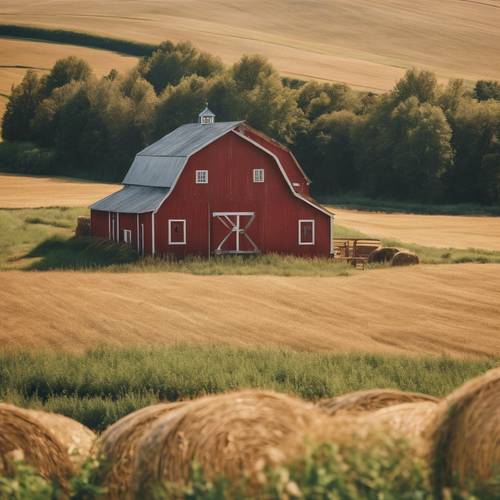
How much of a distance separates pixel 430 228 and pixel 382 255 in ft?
69.4

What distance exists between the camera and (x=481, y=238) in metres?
54.5

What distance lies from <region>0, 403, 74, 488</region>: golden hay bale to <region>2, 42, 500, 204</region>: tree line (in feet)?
221

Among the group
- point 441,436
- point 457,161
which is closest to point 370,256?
point 441,436

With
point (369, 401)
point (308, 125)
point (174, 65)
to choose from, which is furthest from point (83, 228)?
point (174, 65)

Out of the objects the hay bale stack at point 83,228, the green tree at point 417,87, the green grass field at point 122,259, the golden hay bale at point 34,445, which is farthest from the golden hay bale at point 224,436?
the green tree at point 417,87

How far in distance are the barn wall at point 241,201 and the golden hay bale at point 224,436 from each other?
35.4 m

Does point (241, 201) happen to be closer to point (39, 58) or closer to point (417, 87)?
point (417, 87)

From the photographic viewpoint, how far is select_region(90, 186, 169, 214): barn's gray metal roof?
43.2 m

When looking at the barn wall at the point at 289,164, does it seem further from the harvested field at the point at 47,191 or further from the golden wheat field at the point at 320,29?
the golden wheat field at the point at 320,29

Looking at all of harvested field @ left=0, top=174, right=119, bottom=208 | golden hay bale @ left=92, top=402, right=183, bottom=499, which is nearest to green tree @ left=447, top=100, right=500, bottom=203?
harvested field @ left=0, top=174, right=119, bottom=208

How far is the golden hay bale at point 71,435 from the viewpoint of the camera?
906cm

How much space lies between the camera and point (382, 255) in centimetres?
4025

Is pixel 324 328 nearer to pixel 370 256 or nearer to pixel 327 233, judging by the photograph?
pixel 370 256

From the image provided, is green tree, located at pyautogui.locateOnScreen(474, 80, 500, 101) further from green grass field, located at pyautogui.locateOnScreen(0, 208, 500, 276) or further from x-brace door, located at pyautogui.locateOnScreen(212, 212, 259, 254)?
x-brace door, located at pyautogui.locateOnScreen(212, 212, 259, 254)
